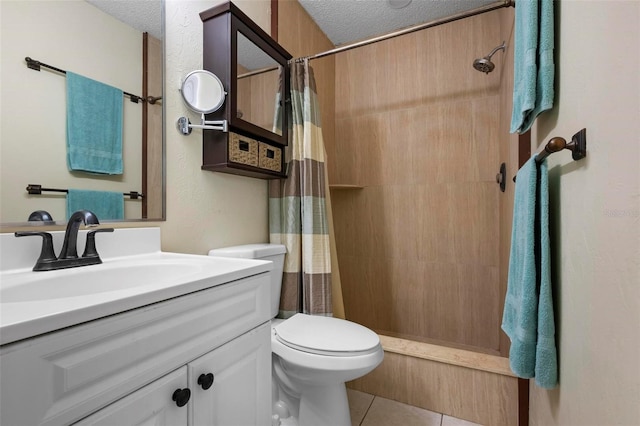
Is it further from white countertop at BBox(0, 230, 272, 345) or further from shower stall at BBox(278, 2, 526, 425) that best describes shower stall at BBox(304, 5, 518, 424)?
white countertop at BBox(0, 230, 272, 345)

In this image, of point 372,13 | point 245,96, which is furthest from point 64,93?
point 372,13

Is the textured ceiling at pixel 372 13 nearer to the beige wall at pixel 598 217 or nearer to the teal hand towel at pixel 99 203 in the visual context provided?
the beige wall at pixel 598 217

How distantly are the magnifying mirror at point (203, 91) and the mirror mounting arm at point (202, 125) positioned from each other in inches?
1.8

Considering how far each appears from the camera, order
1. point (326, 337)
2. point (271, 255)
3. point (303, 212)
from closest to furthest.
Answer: point (326, 337)
point (271, 255)
point (303, 212)

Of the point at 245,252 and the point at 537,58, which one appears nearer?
the point at 537,58

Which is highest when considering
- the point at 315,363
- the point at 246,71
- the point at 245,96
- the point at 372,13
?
the point at 372,13

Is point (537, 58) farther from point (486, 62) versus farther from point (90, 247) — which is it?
point (90, 247)

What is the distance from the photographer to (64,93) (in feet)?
2.79

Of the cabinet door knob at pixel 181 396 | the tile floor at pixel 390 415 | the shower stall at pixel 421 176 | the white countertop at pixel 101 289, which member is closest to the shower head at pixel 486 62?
the shower stall at pixel 421 176

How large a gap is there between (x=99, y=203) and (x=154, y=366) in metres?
0.62

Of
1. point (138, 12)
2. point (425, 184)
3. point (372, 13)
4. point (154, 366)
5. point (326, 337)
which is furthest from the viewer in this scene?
point (425, 184)

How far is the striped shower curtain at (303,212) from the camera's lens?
1.53 metres

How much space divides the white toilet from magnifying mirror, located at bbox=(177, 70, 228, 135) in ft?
1.76

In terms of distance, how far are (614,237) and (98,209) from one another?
1296mm
